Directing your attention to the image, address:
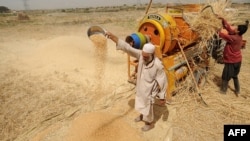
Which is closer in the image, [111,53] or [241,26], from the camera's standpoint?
[241,26]

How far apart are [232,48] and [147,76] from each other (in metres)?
2.40

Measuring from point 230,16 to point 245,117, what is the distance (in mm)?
2337

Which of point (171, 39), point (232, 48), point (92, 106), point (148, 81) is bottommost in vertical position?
point (92, 106)

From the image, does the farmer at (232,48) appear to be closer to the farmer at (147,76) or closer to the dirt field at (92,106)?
the dirt field at (92,106)

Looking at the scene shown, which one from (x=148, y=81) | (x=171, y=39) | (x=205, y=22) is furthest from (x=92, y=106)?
(x=205, y=22)

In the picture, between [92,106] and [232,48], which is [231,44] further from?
[92,106]

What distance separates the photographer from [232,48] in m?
4.91

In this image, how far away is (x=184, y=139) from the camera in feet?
12.7

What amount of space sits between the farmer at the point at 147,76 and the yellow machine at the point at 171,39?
0.87 metres

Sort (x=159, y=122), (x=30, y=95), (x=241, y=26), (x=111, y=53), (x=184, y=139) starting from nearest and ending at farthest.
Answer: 1. (x=184, y=139)
2. (x=159, y=122)
3. (x=241, y=26)
4. (x=30, y=95)
5. (x=111, y=53)

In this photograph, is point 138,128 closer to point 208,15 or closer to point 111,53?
point 208,15

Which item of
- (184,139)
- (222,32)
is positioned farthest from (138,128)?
(222,32)

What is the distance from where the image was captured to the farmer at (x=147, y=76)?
11.2ft

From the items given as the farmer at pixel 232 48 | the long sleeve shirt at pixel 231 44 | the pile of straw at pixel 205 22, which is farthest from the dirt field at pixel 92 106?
the pile of straw at pixel 205 22
